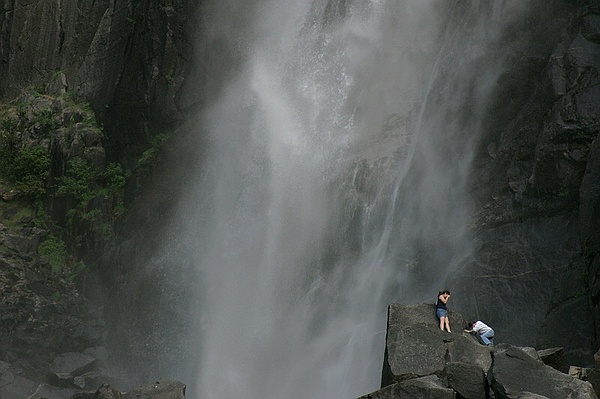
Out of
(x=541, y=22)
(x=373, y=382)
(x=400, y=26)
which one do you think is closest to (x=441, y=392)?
(x=373, y=382)

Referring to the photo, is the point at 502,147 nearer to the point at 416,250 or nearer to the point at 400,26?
the point at 416,250

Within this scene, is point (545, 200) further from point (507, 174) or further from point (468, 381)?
point (468, 381)

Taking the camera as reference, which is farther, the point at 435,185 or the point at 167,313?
the point at 167,313

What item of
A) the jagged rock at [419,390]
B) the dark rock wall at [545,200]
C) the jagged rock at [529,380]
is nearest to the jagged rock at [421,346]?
the jagged rock at [529,380]

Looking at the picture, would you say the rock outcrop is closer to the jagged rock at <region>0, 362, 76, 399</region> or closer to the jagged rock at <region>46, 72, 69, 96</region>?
the jagged rock at <region>0, 362, 76, 399</region>

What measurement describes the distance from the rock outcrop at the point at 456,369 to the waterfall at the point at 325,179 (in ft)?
23.0

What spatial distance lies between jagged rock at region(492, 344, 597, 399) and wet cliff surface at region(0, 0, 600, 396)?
519 cm

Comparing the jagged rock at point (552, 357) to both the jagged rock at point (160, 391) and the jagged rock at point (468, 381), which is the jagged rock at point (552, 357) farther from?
the jagged rock at point (160, 391)

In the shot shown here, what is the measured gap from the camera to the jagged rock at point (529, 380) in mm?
10328

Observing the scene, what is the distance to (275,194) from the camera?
25.3 meters

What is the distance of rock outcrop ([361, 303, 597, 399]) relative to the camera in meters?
10.5

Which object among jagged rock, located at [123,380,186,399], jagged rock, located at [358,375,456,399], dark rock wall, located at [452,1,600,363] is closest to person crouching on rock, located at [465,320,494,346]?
jagged rock, located at [358,375,456,399]

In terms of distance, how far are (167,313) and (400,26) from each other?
12.6 meters

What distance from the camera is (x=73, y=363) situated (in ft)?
79.5
